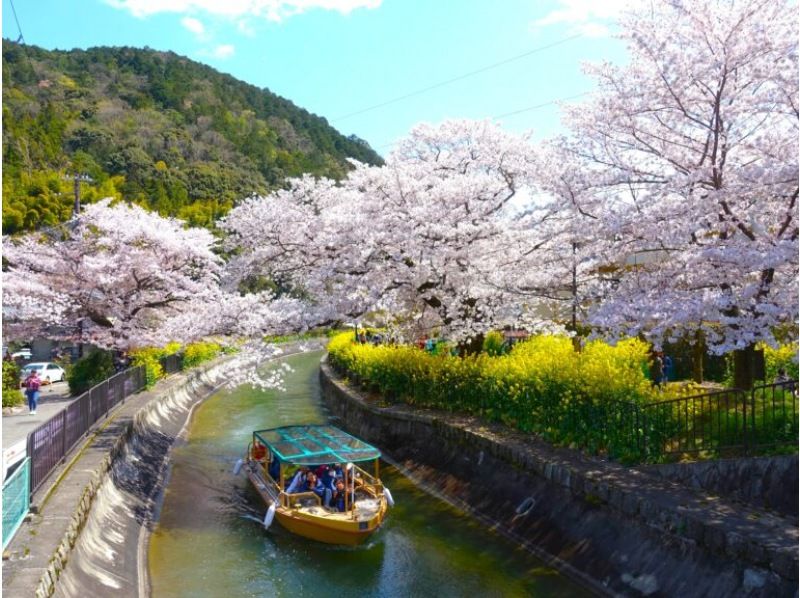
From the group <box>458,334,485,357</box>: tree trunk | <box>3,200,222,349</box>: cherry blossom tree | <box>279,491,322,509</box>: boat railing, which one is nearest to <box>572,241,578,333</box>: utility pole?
<box>458,334,485,357</box>: tree trunk

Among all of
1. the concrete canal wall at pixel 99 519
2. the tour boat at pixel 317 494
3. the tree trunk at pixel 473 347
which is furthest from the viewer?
the tree trunk at pixel 473 347

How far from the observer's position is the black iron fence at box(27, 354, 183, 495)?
12.9 metres

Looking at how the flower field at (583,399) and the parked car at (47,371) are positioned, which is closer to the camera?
Result: the flower field at (583,399)

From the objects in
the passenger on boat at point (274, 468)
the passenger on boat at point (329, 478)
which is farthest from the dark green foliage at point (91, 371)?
the passenger on boat at point (329, 478)

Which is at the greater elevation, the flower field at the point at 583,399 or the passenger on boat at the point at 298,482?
the flower field at the point at 583,399

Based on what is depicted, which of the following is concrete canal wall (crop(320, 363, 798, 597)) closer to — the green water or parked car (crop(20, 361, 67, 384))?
the green water

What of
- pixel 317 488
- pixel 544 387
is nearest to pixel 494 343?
pixel 544 387

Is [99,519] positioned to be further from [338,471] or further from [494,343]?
[494,343]

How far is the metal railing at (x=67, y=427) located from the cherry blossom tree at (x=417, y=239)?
593 centimetres

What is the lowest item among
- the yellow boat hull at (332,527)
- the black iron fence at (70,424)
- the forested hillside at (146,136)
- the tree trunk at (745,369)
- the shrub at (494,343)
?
the yellow boat hull at (332,527)

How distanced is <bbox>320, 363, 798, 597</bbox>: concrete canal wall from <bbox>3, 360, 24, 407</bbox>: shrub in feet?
52.8

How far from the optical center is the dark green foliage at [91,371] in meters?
27.3

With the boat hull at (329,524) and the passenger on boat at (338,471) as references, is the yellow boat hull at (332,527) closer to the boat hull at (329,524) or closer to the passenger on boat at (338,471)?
the boat hull at (329,524)

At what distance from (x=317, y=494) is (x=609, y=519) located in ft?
22.5
